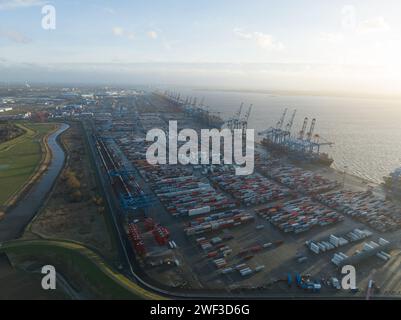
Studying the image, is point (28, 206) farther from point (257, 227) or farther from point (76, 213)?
point (257, 227)

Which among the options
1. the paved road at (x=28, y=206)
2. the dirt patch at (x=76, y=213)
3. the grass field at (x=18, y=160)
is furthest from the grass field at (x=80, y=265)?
the grass field at (x=18, y=160)

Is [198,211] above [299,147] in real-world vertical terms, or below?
below

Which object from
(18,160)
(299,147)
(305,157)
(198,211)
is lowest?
(198,211)

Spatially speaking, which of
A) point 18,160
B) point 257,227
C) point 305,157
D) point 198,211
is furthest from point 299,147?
point 18,160

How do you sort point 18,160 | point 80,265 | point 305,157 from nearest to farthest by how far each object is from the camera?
point 80,265
point 18,160
point 305,157

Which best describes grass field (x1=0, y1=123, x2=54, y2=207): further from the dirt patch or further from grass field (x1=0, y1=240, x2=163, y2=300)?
grass field (x1=0, y1=240, x2=163, y2=300)

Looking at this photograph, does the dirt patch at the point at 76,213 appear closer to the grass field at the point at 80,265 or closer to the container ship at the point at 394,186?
the grass field at the point at 80,265

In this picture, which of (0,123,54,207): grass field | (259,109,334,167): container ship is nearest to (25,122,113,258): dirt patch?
(0,123,54,207): grass field
